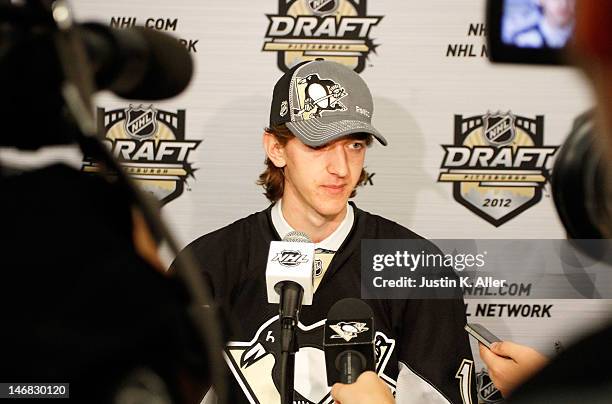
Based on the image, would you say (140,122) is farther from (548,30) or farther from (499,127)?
(548,30)

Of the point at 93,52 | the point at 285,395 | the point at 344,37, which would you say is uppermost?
the point at 344,37

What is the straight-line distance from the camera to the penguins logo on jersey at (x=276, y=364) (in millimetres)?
2090

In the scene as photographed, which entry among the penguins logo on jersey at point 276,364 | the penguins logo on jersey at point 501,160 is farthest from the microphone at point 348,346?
the penguins logo on jersey at point 501,160

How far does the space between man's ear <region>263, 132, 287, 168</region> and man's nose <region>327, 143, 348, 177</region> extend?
0.41 ft

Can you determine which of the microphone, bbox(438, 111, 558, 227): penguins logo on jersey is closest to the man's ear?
bbox(438, 111, 558, 227): penguins logo on jersey

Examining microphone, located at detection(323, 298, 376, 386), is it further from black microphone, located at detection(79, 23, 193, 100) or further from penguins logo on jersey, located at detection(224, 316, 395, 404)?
black microphone, located at detection(79, 23, 193, 100)

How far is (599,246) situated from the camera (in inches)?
44.0

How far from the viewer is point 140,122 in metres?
2.52

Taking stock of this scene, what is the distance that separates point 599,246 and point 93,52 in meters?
0.70

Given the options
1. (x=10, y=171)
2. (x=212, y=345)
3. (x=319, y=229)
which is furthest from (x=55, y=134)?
(x=319, y=229)

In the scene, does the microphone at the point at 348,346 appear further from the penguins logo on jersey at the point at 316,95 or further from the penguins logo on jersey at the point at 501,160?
the penguins logo on jersey at the point at 501,160

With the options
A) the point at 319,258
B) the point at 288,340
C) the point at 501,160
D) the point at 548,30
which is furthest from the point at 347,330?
the point at 548,30

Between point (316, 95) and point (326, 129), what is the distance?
0.10 metres

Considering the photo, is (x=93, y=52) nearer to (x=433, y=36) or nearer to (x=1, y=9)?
(x=1, y=9)
